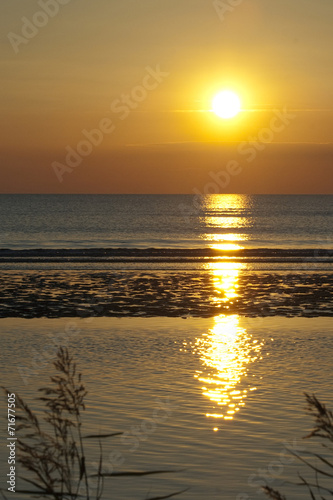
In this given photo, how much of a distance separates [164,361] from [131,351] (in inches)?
51.8

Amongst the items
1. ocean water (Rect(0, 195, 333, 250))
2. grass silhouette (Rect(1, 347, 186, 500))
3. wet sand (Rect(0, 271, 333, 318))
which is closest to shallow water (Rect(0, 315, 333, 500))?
wet sand (Rect(0, 271, 333, 318))

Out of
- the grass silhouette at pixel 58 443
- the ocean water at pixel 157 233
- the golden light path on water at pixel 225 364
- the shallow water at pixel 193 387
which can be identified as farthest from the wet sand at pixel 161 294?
the ocean water at pixel 157 233

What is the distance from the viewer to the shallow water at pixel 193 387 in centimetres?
784

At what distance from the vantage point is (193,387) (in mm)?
11516

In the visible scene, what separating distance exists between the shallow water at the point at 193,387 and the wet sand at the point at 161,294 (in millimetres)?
1862

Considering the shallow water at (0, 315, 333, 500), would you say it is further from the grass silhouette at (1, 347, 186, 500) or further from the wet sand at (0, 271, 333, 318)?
the grass silhouette at (1, 347, 186, 500)

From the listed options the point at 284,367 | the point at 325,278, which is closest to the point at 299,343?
the point at 284,367

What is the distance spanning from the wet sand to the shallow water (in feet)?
6.11

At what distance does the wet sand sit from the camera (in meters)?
21.5

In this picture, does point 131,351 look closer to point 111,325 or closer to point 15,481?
point 111,325

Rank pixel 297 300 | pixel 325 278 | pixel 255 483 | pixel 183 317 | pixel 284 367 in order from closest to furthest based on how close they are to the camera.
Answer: pixel 255 483
pixel 284 367
pixel 183 317
pixel 297 300
pixel 325 278

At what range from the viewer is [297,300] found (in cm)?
2408

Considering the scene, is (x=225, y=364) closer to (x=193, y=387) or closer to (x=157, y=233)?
(x=193, y=387)

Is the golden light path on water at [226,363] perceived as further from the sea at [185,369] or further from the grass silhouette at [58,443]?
the grass silhouette at [58,443]
